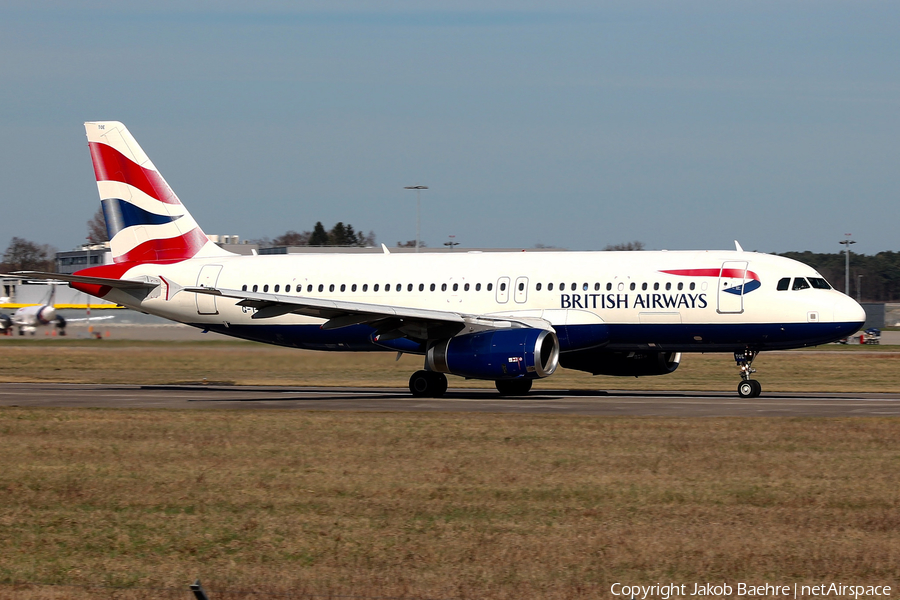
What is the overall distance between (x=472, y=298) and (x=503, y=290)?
3.32 feet

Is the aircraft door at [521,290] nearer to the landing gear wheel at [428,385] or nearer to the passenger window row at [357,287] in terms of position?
the passenger window row at [357,287]

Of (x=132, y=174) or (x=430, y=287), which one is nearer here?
(x=430, y=287)

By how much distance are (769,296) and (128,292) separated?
1961 centimetres

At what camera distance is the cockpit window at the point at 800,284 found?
28.3 m

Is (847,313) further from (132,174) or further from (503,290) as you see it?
(132,174)

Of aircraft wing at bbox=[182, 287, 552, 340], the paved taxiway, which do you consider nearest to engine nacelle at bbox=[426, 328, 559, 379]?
aircraft wing at bbox=[182, 287, 552, 340]

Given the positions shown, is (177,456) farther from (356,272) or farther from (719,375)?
(719,375)

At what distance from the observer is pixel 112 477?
14.7 metres

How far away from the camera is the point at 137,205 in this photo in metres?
34.7

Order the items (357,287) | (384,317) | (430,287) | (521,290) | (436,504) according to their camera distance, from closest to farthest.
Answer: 1. (436,504)
2. (384,317)
3. (521,290)
4. (430,287)
5. (357,287)

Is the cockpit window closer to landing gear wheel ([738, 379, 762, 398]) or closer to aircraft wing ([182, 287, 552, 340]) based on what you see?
landing gear wheel ([738, 379, 762, 398])

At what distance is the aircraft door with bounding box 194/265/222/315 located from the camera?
33.2m

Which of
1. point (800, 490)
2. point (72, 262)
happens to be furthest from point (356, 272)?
point (72, 262)

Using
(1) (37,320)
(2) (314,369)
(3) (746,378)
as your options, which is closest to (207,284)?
(2) (314,369)
